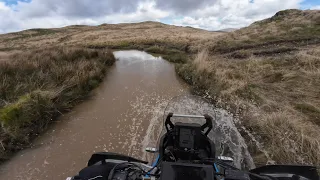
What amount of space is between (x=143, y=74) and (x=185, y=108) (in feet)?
27.2

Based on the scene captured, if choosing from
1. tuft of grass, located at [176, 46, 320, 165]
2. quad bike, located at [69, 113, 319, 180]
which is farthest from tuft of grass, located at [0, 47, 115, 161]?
tuft of grass, located at [176, 46, 320, 165]

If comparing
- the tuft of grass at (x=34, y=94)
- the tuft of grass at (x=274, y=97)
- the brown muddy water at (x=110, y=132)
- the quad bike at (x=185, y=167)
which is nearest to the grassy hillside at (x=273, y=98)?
the tuft of grass at (x=274, y=97)

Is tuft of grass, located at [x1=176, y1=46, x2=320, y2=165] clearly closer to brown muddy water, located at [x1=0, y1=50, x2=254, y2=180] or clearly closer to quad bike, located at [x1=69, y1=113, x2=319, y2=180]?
brown muddy water, located at [x1=0, y1=50, x2=254, y2=180]

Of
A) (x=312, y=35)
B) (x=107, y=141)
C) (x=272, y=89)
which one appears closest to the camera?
(x=107, y=141)

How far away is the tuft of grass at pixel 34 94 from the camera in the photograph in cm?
525

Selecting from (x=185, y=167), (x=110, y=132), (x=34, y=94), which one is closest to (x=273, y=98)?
(x=110, y=132)

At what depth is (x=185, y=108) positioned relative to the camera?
4.39 metres

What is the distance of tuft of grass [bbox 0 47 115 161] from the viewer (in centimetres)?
525

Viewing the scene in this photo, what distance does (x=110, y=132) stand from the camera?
19.7 feet

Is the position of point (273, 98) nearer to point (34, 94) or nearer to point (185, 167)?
point (185, 167)

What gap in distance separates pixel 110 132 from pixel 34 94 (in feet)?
8.69

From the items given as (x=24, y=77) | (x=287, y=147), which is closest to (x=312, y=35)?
(x=287, y=147)

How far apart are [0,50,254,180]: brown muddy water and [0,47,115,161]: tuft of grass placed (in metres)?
0.32

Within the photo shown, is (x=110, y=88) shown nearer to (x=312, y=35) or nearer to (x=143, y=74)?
(x=143, y=74)
